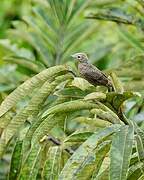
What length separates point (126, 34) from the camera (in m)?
2.51

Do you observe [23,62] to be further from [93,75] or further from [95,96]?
[95,96]

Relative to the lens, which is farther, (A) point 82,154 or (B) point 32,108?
(B) point 32,108

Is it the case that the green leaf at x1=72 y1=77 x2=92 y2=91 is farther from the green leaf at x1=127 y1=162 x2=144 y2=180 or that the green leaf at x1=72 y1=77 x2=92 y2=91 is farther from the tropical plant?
the green leaf at x1=127 y1=162 x2=144 y2=180

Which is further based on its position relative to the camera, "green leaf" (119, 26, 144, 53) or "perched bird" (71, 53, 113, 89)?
"green leaf" (119, 26, 144, 53)

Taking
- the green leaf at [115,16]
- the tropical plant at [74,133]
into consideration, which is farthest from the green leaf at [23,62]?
the tropical plant at [74,133]

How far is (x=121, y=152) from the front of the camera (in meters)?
1.24

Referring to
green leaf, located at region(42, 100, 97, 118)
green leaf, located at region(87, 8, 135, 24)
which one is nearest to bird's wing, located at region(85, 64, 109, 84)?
green leaf, located at region(42, 100, 97, 118)

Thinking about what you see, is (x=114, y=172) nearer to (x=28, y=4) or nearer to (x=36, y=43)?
(x=36, y=43)

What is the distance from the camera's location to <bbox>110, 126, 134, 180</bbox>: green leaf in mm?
1210

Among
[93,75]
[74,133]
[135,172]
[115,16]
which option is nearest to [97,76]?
[93,75]

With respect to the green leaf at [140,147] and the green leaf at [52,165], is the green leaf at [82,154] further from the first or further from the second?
the green leaf at [52,165]

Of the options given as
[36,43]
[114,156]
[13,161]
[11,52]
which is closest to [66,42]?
[36,43]

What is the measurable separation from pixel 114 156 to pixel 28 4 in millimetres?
4010

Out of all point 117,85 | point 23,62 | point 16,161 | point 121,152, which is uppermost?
point 23,62
